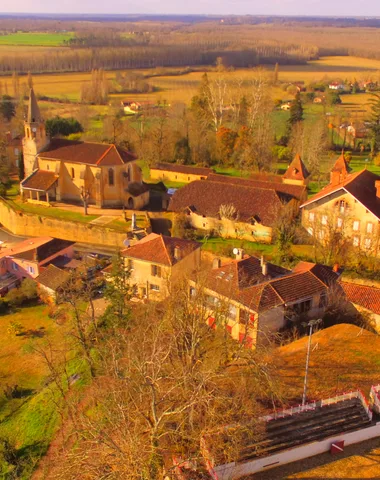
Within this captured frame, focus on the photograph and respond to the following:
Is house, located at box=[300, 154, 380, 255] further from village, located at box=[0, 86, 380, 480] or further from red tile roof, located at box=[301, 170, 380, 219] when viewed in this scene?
village, located at box=[0, 86, 380, 480]

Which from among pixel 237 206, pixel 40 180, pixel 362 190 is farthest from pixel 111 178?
pixel 362 190

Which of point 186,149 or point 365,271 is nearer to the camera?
point 365,271

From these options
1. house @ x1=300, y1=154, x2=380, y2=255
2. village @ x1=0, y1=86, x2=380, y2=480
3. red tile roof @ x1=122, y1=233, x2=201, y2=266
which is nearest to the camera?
village @ x1=0, y1=86, x2=380, y2=480

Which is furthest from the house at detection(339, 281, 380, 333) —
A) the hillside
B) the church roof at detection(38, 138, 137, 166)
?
the church roof at detection(38, 138, 137, 166)

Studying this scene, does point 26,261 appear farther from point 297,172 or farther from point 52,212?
point 297,172

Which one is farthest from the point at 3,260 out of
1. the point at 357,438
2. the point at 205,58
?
the point at 205,58

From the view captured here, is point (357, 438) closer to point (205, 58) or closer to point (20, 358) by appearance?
point (20, 358)

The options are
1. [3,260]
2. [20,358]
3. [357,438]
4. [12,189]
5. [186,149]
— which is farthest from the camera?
[186,149]
